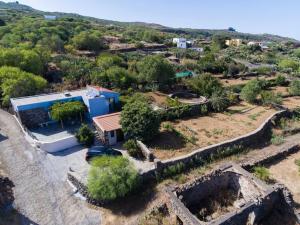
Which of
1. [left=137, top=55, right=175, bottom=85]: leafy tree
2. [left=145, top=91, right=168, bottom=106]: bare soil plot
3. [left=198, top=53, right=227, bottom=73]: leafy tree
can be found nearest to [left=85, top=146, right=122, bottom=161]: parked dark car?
[left=145, top=91, right=168, bottom=106]: bare soil plot

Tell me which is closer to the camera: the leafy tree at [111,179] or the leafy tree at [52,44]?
the leafy tree at [111,179]

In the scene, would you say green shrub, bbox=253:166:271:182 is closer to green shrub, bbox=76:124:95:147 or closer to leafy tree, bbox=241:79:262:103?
green shrub, bbox=76:124:95:147

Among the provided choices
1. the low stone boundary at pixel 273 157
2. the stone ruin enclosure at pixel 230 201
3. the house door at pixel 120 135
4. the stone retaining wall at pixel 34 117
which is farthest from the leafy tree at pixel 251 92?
the stone retaining wall at pixel 34 117

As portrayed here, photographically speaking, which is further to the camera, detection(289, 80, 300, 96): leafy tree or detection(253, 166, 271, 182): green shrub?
detection(289, 80, 300, 96): leafy tree

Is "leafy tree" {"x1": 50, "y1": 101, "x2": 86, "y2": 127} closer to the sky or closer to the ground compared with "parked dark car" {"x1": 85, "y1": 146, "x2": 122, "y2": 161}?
closer to the sky

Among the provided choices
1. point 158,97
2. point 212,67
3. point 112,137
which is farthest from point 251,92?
point 112,137

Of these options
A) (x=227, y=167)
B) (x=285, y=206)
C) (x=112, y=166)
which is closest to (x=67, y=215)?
(x=112, y=166)

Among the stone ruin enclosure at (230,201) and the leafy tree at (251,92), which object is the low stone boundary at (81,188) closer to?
the stone ruin enclosure at (230,201)
